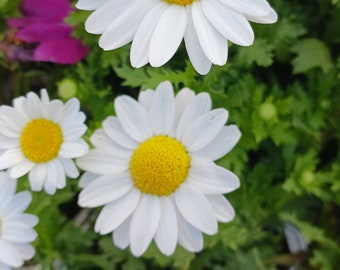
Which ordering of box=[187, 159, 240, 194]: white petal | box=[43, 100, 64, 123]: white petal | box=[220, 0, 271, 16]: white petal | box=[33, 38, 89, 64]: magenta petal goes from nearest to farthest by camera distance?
box=[220, 0, 271, 16]: white petal, box=[187, 159, 240, 194]: white petal, box=[43, 100, 64, 123]: white petal, box=[33, 38, 89, 64]: magenta petal

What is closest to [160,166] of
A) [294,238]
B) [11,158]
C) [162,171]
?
[162,171]

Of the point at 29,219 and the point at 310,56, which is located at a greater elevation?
the point at 310,56

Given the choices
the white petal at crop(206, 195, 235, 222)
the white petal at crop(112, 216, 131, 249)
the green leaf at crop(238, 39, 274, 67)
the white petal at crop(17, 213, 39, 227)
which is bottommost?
the white petal at crop(17, 213, 39, 227)

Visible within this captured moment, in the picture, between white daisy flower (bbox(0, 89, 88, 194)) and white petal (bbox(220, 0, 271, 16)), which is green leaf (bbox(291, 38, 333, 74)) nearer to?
white petal (bbox(220, 0, 271, 16))

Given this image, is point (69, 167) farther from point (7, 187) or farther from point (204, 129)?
point (204, 129)

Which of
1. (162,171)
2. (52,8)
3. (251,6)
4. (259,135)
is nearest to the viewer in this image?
(251,6)

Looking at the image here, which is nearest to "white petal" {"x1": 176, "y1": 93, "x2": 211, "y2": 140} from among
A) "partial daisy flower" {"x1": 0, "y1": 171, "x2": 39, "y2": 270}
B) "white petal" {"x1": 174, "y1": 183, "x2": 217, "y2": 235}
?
"white petal" {"x1": 174, "y1": 183, "x2": 217, "y2": 235}

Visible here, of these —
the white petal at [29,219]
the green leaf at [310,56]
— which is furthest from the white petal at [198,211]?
the green leaf at [310,56]
